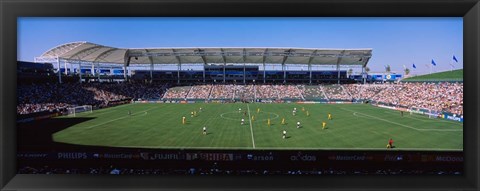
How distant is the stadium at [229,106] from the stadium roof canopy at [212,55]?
6.5 inches

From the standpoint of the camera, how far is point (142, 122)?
64.1 feet

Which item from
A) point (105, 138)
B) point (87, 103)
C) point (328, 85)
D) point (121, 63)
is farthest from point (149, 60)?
point (105, 138)

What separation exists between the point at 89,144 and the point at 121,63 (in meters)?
34.6

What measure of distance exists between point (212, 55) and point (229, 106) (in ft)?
39.3

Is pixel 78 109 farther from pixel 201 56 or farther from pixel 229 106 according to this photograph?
pixel 201 56

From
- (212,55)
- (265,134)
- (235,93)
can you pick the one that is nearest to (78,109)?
(265,134)

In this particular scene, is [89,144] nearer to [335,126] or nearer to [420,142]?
[335,126]

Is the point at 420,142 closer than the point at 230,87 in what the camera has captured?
Yes

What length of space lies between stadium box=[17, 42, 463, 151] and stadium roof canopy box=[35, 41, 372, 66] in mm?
Result: 165

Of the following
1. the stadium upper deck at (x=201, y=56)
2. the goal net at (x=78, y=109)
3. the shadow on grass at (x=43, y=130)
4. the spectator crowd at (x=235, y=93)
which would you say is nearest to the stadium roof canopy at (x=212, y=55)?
the stadium upper deck at (x=201, y=56)

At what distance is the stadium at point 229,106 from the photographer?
13.6m

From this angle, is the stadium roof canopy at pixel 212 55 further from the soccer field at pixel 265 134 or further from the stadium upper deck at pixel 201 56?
the soccer field at pixel 265 134

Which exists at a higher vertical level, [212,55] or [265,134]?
[212,55]

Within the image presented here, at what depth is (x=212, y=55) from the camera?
137ft
